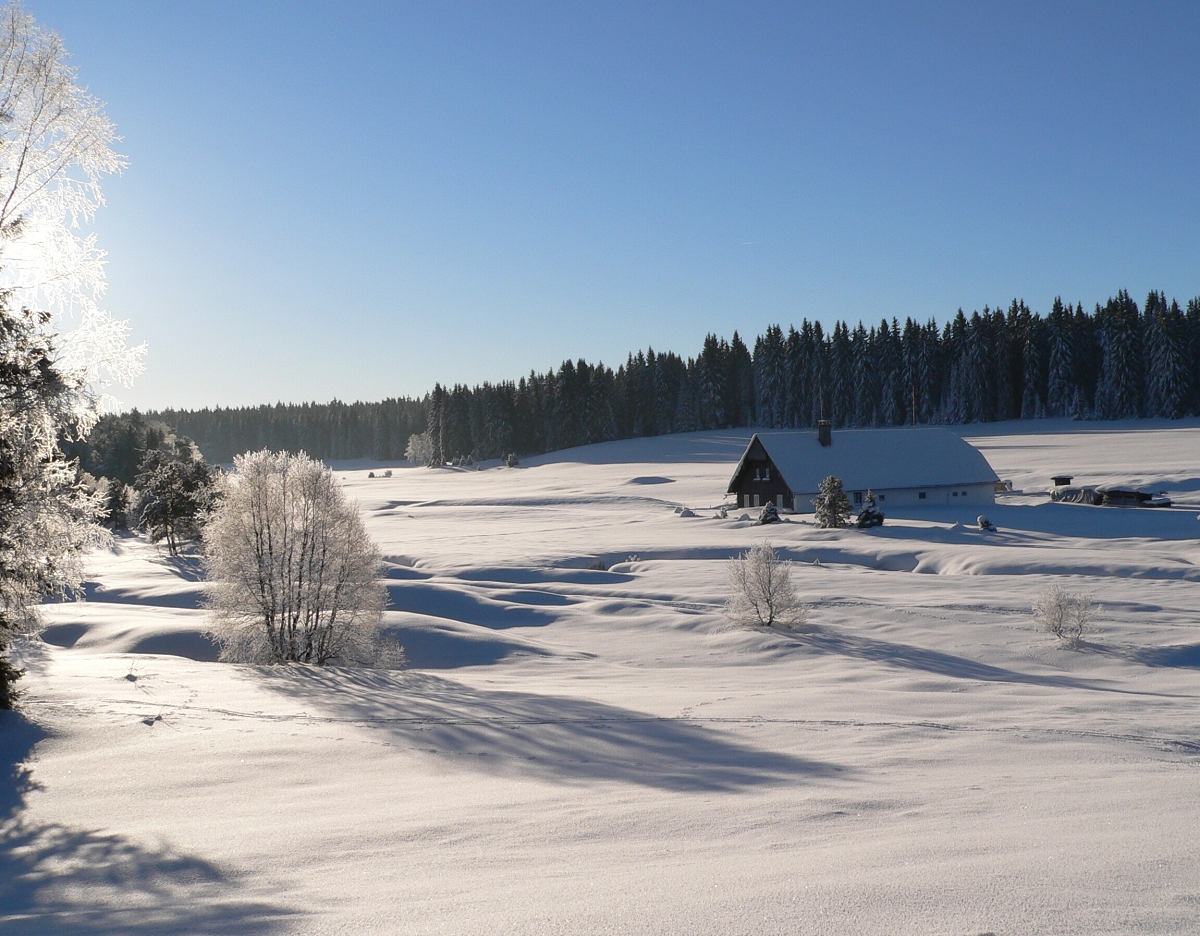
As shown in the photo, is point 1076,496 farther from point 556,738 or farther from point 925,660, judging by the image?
point 556,738

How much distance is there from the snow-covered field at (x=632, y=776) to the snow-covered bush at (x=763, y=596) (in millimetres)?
1023

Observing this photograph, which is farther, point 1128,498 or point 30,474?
point 1128,498

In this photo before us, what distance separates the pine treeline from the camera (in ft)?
331

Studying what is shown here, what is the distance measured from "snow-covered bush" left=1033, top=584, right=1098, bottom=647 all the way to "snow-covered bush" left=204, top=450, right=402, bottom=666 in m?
17.6

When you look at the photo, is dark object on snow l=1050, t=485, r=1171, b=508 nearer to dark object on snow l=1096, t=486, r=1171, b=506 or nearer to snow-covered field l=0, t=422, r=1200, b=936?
dark object on snow l=1096, t=486, r=1171, b=506

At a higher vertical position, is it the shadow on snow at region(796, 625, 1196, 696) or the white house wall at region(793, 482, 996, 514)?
the white house wall at region(793, 482, 996, 514)

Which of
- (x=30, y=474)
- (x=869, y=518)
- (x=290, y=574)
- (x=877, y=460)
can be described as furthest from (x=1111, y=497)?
(x=30, y=474)

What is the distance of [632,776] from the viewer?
1031 cm

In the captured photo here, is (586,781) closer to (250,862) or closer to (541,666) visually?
(250,862)

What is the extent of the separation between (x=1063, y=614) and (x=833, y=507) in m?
25.5

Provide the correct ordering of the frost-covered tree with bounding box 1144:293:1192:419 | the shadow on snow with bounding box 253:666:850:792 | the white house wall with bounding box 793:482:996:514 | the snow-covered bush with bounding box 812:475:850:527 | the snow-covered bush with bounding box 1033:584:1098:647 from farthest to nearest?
the frost-covered tree with bounding box 1144:293:1192:419 → the white house wall with bounding box 793:482:996:514 → the snow-covered bush with bounding box 812:475:850:527 → the snow-covered bush with bounding box 1033:584:1098:647 → the shadow on snow with bounding box 253:666:850:792

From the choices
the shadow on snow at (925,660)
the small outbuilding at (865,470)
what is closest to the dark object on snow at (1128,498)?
the small outbuilding at (865,470)

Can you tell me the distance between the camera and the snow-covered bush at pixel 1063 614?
74.6ft

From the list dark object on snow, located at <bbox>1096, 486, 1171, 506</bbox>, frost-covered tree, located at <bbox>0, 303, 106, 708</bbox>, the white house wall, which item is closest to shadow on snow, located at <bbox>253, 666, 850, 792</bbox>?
frost-covered tree, located at <bbox>0, 303, 106, 708</bbox>
